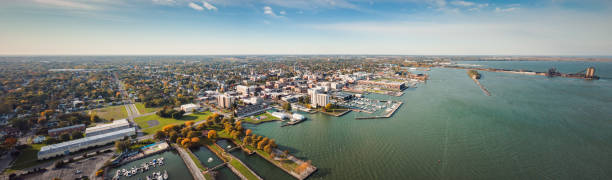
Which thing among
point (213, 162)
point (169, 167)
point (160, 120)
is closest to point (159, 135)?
point (169, 167)

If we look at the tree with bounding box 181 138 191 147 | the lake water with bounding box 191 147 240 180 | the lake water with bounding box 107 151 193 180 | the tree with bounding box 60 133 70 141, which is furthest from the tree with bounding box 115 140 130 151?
the tree with bounding box 60 133 70 141

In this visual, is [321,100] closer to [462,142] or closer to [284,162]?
[284,162]

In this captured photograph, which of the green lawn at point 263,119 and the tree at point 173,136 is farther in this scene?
the green lawn at point 263,119

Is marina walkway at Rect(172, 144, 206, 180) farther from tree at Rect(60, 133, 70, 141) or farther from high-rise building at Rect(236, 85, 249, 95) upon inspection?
high-rise building at Rect(236, 85, 249, 95)

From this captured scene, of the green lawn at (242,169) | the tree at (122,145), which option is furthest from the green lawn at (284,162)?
the tree at (122,145)

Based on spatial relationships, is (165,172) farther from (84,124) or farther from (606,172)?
(606,172)

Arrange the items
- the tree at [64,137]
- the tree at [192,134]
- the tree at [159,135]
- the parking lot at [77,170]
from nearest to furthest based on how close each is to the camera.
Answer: the parking lot at [77,170] < the tree at [64,137] < the tree at [192,134] < the tree at [159,135]

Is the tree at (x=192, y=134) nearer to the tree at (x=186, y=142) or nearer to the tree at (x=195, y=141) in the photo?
the tree at (x=195, y=141)
